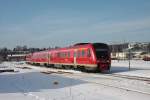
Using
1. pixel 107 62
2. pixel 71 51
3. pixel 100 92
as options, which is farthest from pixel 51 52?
pixel 100 92

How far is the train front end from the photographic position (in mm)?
30844

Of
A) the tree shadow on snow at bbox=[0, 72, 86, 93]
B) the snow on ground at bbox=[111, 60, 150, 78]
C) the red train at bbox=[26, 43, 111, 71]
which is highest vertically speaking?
the red train at bbox=[26, 43, 111, 71]

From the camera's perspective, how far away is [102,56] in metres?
31.3

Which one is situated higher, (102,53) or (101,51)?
(101,51)

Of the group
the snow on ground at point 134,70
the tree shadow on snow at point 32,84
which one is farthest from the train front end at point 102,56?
the tree shadow on snow at point 32,84

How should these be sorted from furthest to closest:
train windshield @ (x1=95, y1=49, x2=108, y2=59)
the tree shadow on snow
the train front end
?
train windshield @ (x1=95, y1=49, x2=108, y2=59) < the train front end < the tree shadow on snow

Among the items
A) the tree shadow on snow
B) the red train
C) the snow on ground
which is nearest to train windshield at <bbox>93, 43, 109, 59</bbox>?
the red train

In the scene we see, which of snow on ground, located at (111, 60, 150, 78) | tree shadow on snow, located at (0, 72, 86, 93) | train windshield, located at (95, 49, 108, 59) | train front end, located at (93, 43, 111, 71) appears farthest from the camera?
train windshield, located at (95, 49, 108, 59)

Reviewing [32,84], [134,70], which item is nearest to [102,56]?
[134,70]

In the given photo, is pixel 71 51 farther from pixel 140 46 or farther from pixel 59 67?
pixel 140 46

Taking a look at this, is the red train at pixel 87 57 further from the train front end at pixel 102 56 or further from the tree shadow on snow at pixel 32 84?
the tree shadow on snow at pixel 32 84

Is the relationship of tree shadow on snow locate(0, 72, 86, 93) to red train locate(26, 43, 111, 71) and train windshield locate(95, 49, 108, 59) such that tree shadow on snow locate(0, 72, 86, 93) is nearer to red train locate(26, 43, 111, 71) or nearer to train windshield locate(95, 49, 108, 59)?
red train locate(26, 43, 111, 71)

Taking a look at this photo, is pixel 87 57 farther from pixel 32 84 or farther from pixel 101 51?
pixel 32 84

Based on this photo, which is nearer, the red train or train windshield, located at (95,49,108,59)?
Answer: the red train
